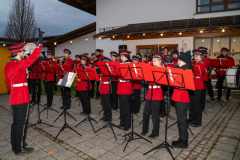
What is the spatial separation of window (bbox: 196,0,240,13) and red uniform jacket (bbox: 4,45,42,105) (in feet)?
42.9

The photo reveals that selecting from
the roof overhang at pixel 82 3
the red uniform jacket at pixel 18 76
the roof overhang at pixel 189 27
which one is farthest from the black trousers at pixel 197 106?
the roof overhang at pixel 82 3

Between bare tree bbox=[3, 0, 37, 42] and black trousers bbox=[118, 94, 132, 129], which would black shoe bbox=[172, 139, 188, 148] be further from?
bare tree bbox=[3, 0, 37, 42]

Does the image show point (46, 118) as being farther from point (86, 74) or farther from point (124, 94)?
point (124, 94)

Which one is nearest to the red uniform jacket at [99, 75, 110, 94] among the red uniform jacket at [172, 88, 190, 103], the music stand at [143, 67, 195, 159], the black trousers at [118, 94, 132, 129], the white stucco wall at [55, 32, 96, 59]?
the black trousers at [118, 94, 132, 129]

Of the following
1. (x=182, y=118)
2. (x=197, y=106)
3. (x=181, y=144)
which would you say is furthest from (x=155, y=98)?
(x=197, y=106)

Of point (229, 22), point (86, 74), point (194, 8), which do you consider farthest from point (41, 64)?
point (194, 8)

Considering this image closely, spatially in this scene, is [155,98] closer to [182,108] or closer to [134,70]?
[182,108]

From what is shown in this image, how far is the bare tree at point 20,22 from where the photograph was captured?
56.2 feet

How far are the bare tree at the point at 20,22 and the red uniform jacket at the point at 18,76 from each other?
51.7 feet

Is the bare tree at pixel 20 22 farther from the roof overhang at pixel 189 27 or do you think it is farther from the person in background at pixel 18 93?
the person in background at pixel 18 93

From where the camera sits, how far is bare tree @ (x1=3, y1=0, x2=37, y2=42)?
1712 cm

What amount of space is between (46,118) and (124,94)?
3373mm

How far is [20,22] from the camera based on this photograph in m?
17.2

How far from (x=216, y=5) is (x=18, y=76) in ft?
45.8
